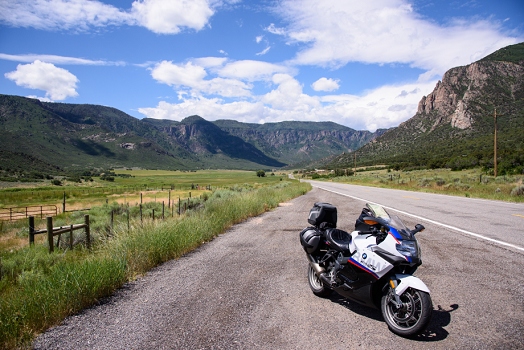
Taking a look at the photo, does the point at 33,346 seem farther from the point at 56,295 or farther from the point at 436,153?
the point at 436,153

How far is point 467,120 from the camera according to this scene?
278 feet

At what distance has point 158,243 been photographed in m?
7.27

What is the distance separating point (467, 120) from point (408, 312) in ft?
314

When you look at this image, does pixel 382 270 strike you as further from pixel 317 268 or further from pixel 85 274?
pixel 85 274

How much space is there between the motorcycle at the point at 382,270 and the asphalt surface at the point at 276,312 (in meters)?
0.23

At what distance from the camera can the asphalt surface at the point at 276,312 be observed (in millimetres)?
3537

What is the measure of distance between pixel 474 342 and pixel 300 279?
8.56ft

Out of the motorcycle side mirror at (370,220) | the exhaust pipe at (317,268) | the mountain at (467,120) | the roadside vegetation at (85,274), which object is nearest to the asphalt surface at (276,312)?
the roadside vegetation at (85,274)

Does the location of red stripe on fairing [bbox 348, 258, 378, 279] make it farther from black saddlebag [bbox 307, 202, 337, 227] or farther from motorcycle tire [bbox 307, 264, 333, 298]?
black saddlebag [bbox 307, 202, 337, 227]

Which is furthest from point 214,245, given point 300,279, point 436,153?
point 436,153

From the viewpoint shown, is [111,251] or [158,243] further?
[158,243]

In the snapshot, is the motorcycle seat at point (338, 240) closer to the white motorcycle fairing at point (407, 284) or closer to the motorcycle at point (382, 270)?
the motorcycle at point (382, 270)

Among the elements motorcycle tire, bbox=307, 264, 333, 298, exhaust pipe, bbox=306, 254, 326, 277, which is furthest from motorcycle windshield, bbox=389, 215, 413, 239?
motorcycle tire, bbox=307, 264, 333, 298

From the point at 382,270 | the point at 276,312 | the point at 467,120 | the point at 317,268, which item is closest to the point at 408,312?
the point at 382,270
